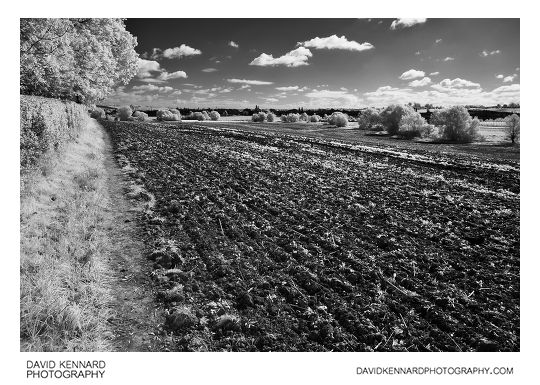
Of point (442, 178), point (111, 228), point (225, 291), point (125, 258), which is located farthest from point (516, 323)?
point (442, 178)

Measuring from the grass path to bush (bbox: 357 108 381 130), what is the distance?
6521 centimetres

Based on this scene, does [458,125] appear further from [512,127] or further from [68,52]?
[68,52]

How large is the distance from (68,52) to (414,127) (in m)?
49.4

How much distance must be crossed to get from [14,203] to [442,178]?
17045 millimetres

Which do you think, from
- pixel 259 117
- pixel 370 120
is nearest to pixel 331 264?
pixel 370 120

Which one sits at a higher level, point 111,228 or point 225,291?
point 111,228

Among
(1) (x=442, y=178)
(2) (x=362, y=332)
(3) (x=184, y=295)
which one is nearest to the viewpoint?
(2) (x=362, y=332)

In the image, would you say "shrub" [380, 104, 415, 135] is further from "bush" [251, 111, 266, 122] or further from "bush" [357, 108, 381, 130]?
"bush" [251, 111, 266, 122]

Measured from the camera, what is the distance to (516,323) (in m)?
5.41

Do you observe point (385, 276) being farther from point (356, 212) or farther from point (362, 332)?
point (356, 212)

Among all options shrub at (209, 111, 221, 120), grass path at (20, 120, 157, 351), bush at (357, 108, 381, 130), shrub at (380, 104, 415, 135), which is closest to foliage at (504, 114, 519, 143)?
shrub at (380, 104, 415, 135)

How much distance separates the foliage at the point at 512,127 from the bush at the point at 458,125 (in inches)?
229

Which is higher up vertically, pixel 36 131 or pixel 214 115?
pixel 214 115

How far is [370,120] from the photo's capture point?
234 ft
